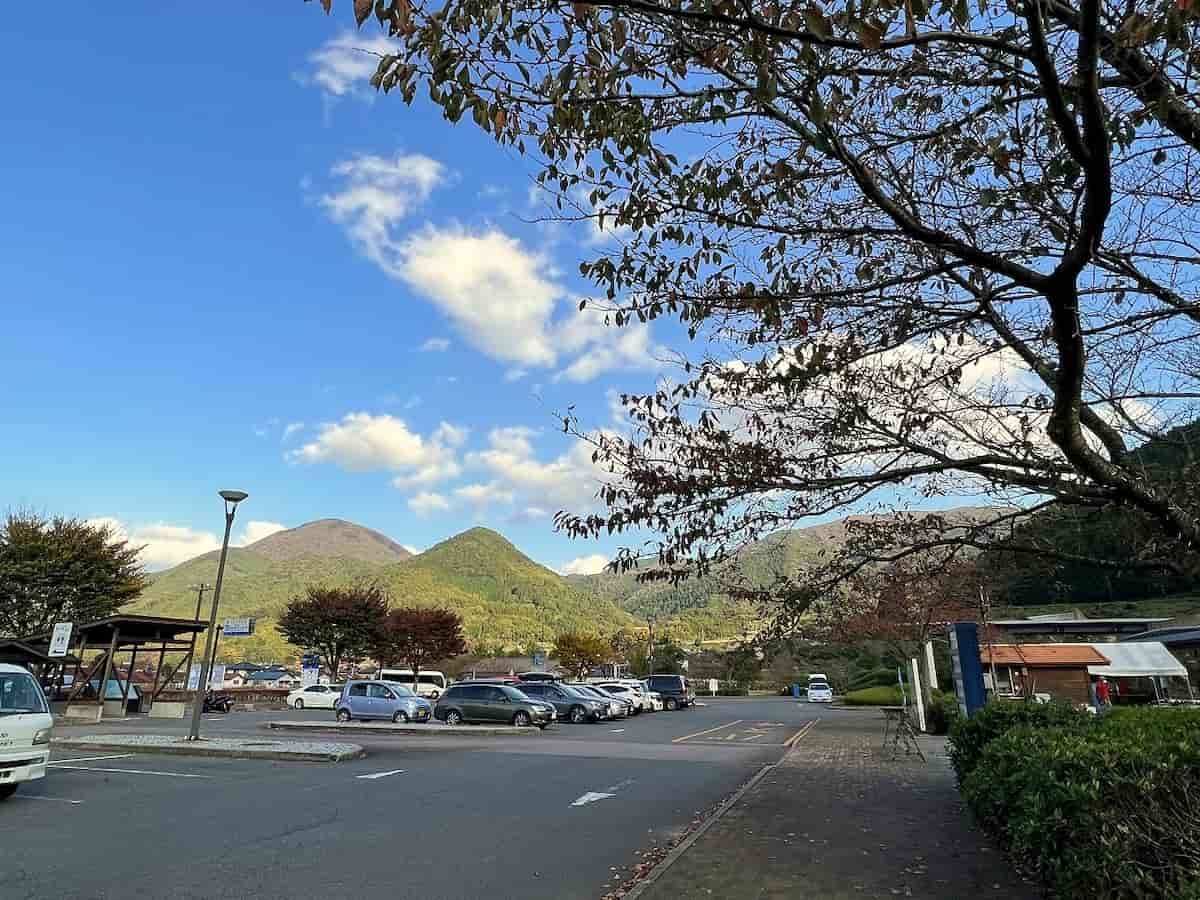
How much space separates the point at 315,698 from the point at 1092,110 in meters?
44.6

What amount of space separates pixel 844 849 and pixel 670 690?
1577 inches

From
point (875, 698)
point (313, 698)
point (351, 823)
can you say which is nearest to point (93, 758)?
point (351, 823)

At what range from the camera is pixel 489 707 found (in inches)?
1143

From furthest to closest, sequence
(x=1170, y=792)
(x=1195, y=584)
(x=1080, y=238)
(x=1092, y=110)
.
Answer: (x=1195, y=584) → (x=1080, y=238) → (x=1170, y=792) → (x=1092, y=110)

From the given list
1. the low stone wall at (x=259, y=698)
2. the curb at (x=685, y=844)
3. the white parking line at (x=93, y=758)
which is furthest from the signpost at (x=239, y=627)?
the curb at (x=685, y=844)

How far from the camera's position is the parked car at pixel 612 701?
3575 cm

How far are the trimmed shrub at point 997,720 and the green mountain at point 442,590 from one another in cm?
10635

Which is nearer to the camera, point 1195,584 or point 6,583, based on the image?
point 1195,584

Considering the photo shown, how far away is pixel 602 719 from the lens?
114 feet

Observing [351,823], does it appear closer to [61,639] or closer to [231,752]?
[231,752]

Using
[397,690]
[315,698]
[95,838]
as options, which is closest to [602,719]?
[397,690]

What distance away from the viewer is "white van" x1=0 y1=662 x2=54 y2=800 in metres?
9.86

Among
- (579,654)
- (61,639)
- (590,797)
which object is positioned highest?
(579,654)

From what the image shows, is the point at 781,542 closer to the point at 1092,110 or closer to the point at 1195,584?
the point at 1195,584
